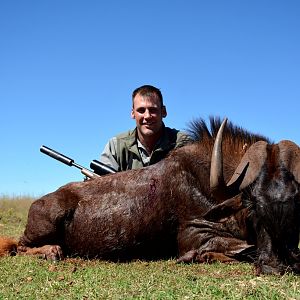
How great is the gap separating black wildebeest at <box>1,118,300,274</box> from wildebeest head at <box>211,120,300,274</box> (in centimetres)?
1

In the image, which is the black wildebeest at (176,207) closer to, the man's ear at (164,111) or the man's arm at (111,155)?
the man's arm at (111,155)

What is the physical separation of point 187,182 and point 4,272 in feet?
7.18

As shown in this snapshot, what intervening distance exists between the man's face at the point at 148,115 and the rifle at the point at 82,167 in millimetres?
706

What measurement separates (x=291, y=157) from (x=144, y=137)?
289 centimetres

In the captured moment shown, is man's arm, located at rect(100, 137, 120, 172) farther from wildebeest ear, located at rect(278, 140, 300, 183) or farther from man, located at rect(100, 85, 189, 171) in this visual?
wildebeest ear, located at rect(278, 140, 300, 183)

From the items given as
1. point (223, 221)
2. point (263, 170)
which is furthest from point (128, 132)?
point (263, 170)

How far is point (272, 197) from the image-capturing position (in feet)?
15.4

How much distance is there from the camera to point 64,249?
21.7ft

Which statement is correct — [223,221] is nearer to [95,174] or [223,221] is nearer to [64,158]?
[95,174]

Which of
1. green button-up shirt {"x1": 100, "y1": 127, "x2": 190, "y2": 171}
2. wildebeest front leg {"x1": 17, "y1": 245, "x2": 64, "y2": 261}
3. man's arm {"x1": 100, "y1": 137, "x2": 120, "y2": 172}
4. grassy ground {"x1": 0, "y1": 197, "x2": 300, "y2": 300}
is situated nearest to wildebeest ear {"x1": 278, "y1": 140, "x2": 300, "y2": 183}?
grassy ground {"x1": 0, "y1": 197, "x2": 300, "y2": 300}

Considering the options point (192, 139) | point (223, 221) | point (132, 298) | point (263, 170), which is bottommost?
point (132, 298)

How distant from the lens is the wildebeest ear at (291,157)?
4.83 meters

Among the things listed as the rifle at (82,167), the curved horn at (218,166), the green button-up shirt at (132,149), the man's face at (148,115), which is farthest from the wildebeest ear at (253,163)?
the rifle at (82,167)

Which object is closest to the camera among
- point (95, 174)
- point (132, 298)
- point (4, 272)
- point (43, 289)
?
point (132, 298)
